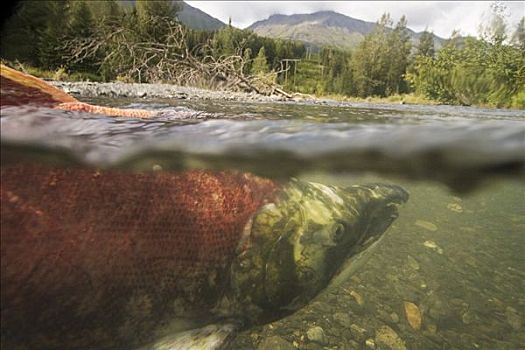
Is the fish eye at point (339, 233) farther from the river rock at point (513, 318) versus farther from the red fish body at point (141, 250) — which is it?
the river rock at point (513, 318)

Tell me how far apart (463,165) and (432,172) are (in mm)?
394

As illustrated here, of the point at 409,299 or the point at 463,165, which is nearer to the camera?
the point at 463,165

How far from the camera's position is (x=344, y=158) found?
2.94 meters

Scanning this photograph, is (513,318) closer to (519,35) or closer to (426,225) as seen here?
(426,225)

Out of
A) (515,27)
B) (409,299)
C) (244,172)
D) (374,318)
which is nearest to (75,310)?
(244,172)

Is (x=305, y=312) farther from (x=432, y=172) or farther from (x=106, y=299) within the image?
(x=106, y=299)

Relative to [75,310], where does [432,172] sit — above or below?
above

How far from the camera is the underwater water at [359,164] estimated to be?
7.85ft

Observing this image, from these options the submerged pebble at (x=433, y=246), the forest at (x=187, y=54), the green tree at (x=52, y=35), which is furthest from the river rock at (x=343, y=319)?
the green tree at (x=52, y=35)

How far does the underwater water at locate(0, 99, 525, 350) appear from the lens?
94.2 inches

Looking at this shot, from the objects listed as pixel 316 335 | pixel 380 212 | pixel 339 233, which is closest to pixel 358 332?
pixel 316 335

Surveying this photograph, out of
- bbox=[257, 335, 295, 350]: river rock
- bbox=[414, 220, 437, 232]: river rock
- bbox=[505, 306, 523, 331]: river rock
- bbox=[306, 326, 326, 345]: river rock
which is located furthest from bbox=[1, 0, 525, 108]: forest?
bbox=[257, 335, 295, 350]: river rock

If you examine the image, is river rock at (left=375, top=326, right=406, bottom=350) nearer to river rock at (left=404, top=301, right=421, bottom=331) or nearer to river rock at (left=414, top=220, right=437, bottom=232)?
river rock at (left=404, top=301, right=421, bottom=331)

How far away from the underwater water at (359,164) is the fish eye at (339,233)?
557 mm
